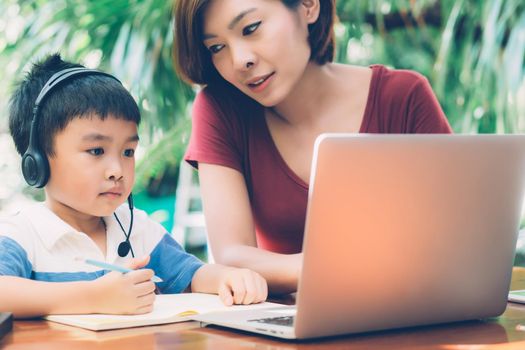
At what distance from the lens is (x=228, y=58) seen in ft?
5.19

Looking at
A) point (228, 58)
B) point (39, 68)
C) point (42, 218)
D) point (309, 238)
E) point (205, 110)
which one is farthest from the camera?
point (205, 110)

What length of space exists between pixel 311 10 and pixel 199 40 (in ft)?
0.92

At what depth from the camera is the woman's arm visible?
148 cm

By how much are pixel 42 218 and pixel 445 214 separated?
64 centimetres

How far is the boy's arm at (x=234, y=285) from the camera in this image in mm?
1228

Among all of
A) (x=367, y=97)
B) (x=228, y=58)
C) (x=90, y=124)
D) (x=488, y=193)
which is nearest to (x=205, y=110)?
(x=228, y=58)

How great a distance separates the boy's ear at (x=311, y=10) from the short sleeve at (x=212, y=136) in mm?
262

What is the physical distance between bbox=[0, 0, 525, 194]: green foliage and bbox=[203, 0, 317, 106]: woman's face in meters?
1.90

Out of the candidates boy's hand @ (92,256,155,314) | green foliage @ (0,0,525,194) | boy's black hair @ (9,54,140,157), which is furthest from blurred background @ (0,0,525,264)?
boy's hand @ (92,256,155,314)

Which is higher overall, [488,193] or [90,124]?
[90,124]

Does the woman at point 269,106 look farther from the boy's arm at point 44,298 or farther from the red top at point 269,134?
the boy's arm at point 44,298

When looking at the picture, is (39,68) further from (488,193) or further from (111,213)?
(488,193)

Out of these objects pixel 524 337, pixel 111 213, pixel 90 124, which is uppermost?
pixel 90 124

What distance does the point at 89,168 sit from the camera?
4.27ft
